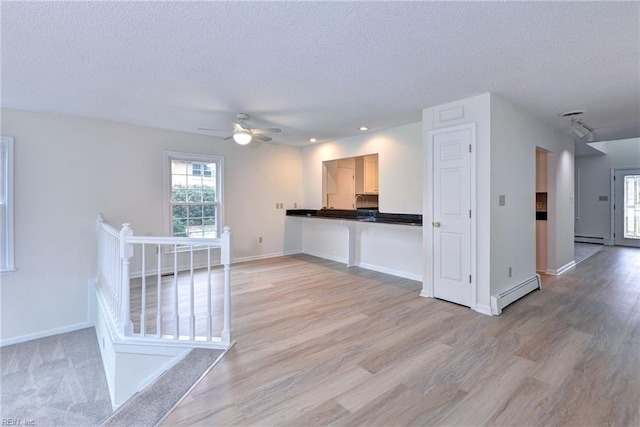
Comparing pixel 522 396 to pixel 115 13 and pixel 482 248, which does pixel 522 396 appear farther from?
pixel 115 13

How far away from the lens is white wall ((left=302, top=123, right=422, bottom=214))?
4.57m

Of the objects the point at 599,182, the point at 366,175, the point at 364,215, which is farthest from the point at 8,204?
the point at 599,182

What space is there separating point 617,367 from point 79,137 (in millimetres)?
6314

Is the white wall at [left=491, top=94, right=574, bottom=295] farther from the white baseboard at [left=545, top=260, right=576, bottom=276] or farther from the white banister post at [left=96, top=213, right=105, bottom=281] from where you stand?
the white banister post at [left=96, top=213, right=105, bottom=281]

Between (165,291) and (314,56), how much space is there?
353cm

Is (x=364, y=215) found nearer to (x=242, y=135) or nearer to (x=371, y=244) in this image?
(x=371, y=244)

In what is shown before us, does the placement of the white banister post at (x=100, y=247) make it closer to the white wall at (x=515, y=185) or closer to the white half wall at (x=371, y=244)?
the white half wall at (x=371, y=244)

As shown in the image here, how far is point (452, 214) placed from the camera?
3.60m

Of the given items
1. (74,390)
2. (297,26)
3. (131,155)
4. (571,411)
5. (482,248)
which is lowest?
(74,390)

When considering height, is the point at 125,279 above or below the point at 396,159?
below

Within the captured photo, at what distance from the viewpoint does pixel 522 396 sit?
1.91 metres

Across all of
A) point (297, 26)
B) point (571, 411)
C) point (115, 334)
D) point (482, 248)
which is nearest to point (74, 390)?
point (115, 334)

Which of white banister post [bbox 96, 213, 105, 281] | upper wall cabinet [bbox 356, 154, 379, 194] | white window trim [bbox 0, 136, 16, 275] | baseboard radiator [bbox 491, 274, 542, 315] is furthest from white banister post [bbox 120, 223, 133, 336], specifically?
upper wall cabinet [bbox 356, 154, 379, 194]

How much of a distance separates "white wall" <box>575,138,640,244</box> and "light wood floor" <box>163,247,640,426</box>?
17.5 feet
